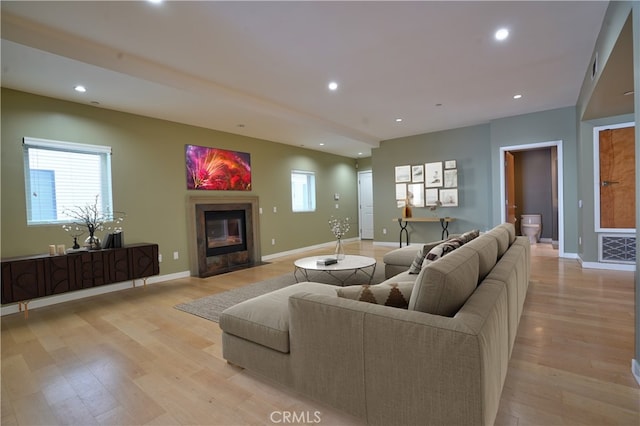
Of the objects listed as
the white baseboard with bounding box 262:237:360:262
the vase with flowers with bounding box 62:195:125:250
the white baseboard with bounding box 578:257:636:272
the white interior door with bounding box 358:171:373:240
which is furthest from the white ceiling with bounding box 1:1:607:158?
the white interior door with bounding box 358:171:373:240

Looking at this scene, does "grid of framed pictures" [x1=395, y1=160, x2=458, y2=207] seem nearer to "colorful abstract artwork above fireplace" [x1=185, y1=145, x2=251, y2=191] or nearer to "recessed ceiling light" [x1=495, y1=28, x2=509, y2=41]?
"colorful abstract artwork above fireplace" [x1=185, y1=145, x2=251, y2=191]

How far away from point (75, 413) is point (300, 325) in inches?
54.0

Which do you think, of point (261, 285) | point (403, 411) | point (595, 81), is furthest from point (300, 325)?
point (595, 81)

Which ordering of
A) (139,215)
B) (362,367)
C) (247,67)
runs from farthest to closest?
(139,215) → (247,67) → (362,367)

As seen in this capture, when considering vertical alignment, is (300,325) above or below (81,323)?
above

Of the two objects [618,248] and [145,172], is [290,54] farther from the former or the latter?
[618,248]

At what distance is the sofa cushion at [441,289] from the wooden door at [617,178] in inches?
181

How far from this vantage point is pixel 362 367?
1.44m

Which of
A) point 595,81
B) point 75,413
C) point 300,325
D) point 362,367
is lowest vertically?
point 75,413

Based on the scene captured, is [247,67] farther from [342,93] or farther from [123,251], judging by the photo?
[123,251]

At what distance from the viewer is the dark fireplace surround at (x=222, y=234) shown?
203 inches

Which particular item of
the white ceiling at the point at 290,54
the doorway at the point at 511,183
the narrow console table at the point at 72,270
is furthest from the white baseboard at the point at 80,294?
the doorway at the point at 511,183

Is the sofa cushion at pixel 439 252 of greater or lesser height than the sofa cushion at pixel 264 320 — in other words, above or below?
above

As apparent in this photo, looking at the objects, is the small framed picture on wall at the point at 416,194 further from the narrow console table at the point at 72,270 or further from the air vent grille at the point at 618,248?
the narrow console table at the point at 72,270
